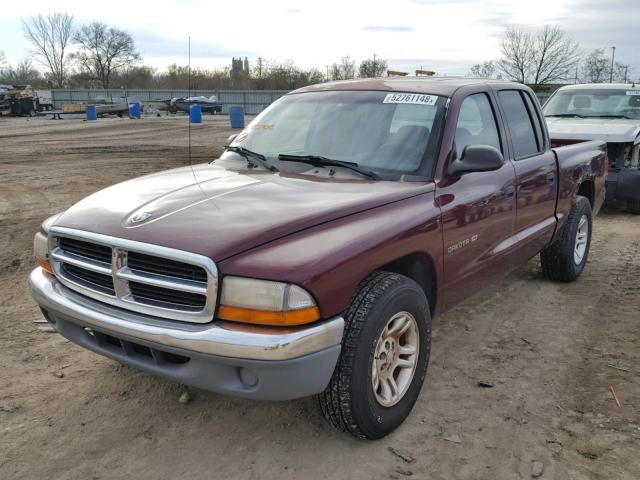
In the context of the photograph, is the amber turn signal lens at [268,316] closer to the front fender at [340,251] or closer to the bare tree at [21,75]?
the front fender at [340,251]

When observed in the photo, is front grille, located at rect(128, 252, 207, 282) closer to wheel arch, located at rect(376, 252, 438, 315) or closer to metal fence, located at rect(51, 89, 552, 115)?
wheel arch, located at rect(376, 252, 438, 315)

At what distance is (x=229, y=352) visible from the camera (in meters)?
Result: 2.38

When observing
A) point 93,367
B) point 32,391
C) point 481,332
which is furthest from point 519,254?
point 32,391

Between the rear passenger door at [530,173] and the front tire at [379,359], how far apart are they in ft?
5.16

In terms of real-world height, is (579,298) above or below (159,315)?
below

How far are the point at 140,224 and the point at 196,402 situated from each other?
1.20 m

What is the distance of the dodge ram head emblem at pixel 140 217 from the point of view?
8.98 feet

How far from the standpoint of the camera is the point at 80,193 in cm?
986

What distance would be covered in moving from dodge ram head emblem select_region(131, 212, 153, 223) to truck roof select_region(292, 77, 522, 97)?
6.22 feet

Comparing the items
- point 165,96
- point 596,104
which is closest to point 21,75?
point 165,96

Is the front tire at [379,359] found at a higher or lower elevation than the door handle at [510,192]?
lower

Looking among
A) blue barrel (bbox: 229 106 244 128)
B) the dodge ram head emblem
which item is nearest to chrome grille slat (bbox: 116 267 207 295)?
the dodge ram head emblem

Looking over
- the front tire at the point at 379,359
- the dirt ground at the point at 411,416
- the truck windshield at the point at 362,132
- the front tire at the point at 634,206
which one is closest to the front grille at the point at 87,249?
the dirt ground at the point at 411,416

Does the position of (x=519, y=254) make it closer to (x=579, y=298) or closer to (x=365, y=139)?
(x=579, y=298)
